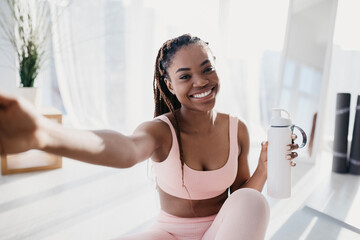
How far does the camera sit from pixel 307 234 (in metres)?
1.52

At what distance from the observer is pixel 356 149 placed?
2312 millimetres

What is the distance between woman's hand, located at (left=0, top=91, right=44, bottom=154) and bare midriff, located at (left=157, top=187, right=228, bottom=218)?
0.62 m

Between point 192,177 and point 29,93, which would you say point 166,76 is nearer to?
point 192,177

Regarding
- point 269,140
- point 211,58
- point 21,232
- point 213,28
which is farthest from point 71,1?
point 269,140

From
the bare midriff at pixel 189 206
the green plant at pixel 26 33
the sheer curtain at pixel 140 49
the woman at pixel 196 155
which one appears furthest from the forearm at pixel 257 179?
the sheer curtain at pixel 140 49

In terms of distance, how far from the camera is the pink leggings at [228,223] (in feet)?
2.86

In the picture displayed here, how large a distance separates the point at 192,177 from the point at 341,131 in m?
1.67

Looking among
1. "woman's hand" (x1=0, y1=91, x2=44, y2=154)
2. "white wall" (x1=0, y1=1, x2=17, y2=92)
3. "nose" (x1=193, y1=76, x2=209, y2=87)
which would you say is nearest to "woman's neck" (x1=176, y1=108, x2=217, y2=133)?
"nose" (x1=193, y1=76, x2=209, y2=87)

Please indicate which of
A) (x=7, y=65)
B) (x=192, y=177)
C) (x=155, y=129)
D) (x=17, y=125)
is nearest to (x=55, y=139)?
(x=17, y=125)

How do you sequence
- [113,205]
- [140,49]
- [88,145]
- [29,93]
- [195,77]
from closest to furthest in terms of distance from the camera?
[88,145] < [195,77] < [113,205] < [29,93] < [140,49]

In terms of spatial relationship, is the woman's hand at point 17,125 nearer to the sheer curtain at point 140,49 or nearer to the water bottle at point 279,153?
the water bottle at point 279,153

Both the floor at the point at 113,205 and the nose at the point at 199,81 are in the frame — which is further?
the floor at the point at 113,205

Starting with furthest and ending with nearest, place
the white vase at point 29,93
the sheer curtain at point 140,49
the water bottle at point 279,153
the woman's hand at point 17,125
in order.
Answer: the sheer curtain at point 140,49 < the white vase at point 29,93 < the water bottle at point 279,153 < the woman's hand at point 17,125

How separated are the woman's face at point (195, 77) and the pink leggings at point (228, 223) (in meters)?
0.28
